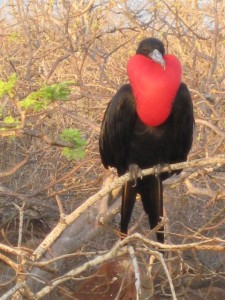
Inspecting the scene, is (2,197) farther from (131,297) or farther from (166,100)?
(166,100)

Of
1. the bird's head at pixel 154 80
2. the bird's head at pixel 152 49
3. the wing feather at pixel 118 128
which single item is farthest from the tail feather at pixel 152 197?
the bird's head at pixel 152 49

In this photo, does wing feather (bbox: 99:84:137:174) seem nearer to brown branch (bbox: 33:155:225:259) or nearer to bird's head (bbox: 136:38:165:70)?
bird's head (bbox: 136:38:165:70)

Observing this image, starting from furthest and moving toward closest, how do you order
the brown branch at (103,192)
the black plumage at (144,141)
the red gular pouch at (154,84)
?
the black plumage at (144,141) < the red gular pouch at (154,84) < the brown branch at (103,192)

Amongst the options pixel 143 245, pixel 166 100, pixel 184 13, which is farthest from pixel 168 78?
pixel 184 13

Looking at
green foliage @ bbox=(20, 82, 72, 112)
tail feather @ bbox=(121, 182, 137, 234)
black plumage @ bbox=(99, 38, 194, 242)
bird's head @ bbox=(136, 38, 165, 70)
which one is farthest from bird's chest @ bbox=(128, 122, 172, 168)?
green foliage @ bbox=(20, 82, 72, 112)

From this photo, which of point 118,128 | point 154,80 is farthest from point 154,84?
→ point 118,128

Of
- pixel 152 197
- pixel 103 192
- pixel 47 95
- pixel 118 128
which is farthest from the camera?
pixel 152 197

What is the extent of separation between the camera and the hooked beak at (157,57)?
8.42 ft

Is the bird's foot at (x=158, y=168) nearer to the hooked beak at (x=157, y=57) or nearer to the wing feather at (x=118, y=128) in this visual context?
the wing feather at (x=118, y=128)

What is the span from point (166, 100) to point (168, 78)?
0.27 ft

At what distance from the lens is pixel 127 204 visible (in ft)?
9.46

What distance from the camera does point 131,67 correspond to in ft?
A: 8.71

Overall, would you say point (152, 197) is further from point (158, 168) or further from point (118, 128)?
point (118, 128)

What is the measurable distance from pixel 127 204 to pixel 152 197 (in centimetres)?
12
